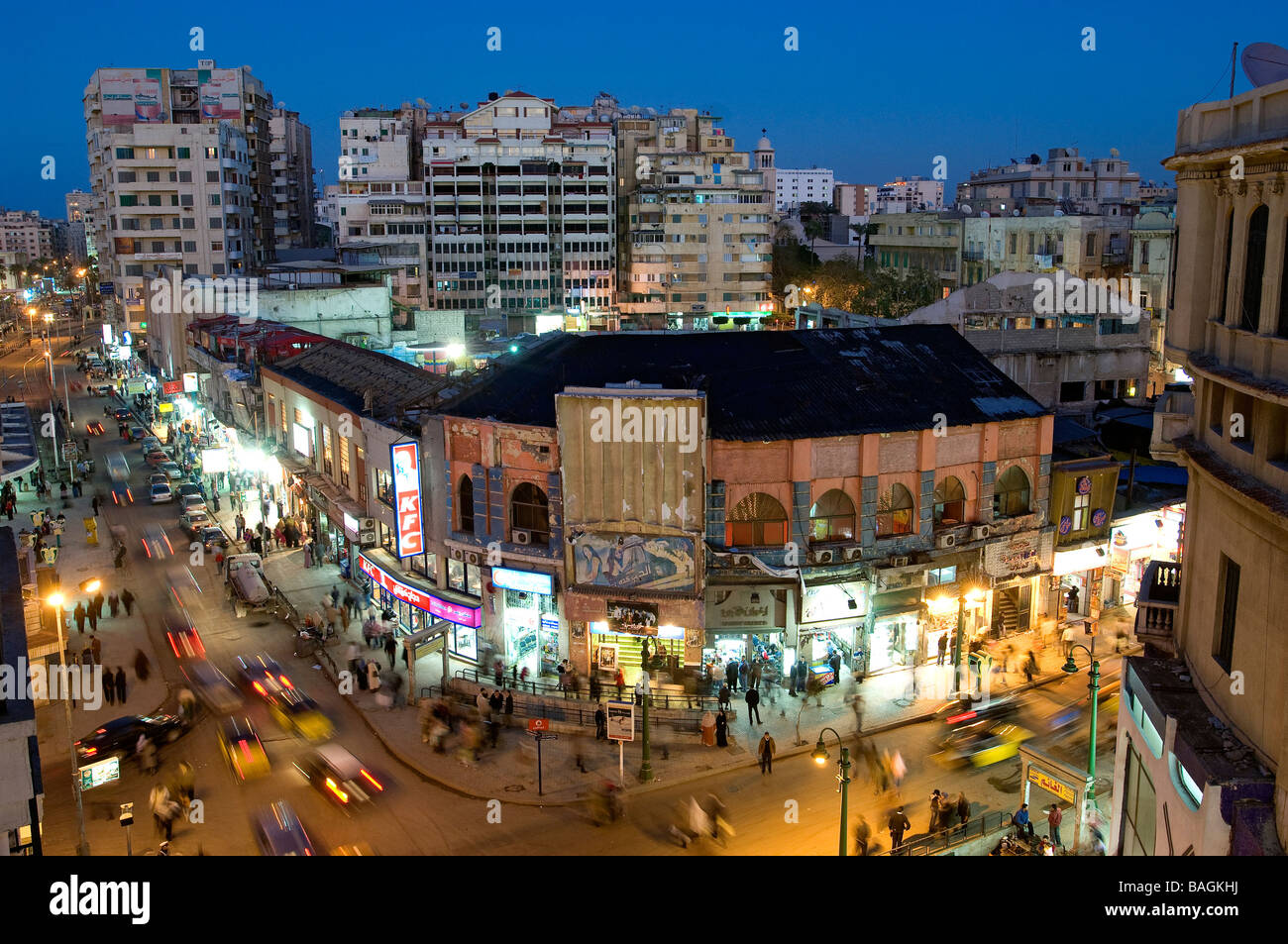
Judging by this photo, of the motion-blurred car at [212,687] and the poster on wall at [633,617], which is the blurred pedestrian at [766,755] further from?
the motion-blurred car at [212,687]

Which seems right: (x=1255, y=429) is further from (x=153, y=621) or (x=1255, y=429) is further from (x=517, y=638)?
(x=153, y=621)

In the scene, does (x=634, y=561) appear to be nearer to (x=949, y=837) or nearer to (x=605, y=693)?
(x=605, y=693)

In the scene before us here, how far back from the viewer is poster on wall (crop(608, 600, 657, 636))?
30.4 m

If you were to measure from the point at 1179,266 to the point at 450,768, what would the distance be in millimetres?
19574

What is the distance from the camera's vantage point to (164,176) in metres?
98.6

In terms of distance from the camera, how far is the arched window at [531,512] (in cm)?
3191

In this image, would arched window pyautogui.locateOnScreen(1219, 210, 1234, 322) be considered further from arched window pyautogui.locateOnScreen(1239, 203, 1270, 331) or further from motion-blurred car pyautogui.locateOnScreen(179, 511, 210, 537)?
motion-blurred car pyautogui.locateOnScreen(179, 511, 210, 537)

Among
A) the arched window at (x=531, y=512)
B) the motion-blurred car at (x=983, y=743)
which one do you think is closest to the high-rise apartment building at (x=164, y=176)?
the arched window at (x=531, y=512)

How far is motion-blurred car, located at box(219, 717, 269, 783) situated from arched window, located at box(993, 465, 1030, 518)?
71.7ft

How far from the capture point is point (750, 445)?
3025 centimetres

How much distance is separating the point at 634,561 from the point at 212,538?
2477cm

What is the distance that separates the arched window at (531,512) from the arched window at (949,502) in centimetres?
1156

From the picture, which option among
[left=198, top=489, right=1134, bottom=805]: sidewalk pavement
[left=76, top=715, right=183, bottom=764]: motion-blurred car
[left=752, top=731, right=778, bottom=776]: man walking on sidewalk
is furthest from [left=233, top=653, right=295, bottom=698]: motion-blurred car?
[left=752, top=731, right=778, bottom=776]: man walking on sidewalk
